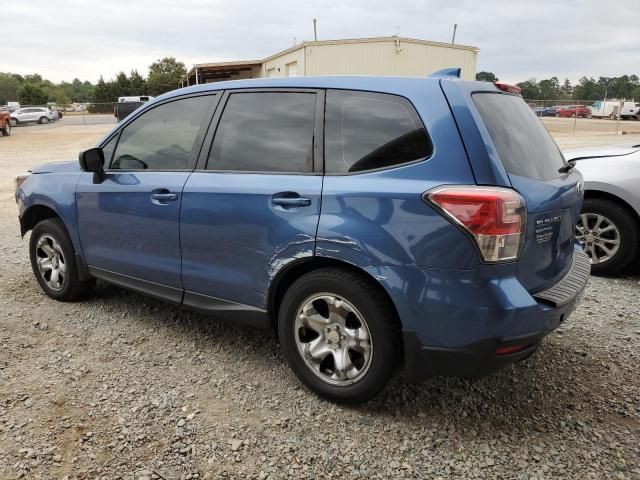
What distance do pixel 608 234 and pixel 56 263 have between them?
495 centimetres

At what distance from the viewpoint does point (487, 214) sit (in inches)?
91.7

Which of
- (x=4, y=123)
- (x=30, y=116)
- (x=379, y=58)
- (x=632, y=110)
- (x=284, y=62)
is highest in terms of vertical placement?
(x=379, y=58)

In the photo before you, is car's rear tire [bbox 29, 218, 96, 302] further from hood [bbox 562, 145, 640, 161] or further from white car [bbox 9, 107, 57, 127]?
white car [bbox 9, 107, 57, 127]

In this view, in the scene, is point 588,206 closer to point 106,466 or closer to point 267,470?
point 267,470

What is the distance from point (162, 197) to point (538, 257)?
2.26 m

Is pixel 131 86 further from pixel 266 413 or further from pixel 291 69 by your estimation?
pixel 266 413

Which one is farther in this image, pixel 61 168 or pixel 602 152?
pixel 602 152

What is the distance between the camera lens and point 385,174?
260 centimetres

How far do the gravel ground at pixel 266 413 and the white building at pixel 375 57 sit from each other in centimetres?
2057

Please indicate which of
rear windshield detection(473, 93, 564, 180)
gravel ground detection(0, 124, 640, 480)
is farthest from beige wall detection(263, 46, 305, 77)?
rear windshield detection(473, 93, 564, 180)

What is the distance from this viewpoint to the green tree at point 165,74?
253ft

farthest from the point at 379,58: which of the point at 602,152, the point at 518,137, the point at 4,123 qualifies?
the point at 518,137

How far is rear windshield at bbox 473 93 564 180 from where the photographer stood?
2584 millimetres

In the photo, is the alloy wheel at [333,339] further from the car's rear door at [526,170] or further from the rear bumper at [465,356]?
the car's rear door at [526,170]
